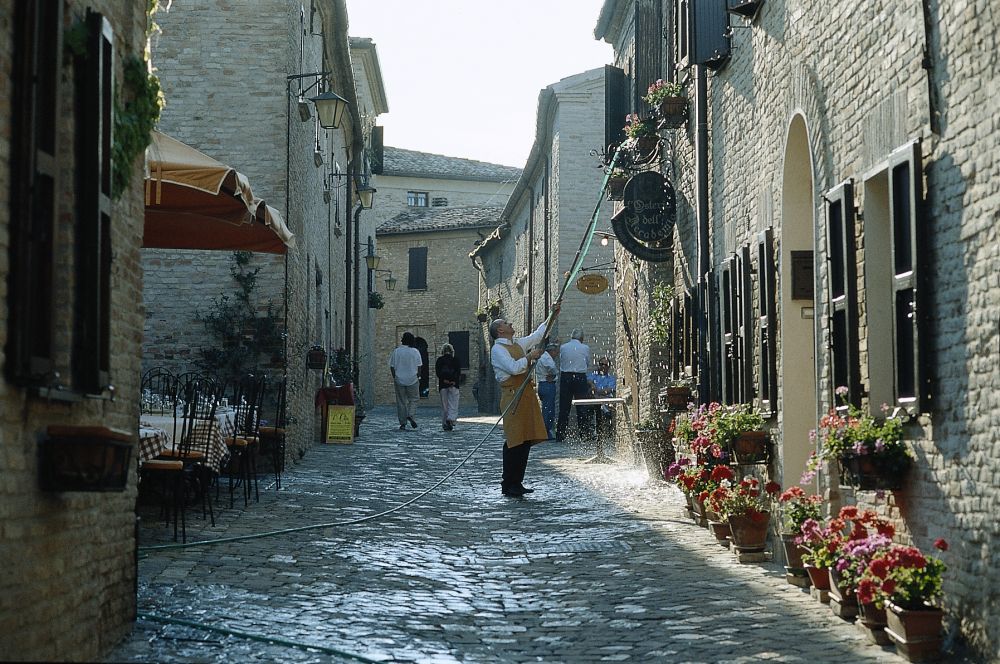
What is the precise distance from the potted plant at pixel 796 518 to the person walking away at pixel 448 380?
14904 mm

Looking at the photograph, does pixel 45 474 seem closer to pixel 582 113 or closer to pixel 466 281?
pixel 582 113

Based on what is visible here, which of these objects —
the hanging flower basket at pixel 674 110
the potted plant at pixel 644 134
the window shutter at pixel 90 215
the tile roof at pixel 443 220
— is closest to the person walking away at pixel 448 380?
the potted plant at pixel 644 134

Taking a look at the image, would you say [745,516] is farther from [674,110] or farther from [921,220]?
[674,110]

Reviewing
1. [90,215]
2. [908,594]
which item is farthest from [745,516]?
[90,215]

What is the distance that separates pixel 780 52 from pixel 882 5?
2.51m

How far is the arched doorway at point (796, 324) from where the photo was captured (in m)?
9.21

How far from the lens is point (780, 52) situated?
31.2 ft

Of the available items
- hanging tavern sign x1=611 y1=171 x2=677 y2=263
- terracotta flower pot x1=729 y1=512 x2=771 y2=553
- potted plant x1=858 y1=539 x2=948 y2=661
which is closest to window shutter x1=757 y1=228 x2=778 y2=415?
terracotta flower pot x1=729 y1=512 x2=771 y2=553

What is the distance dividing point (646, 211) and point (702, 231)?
2016mm

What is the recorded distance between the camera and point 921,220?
6.27 meters

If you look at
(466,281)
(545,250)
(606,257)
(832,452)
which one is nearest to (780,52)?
(832,452)

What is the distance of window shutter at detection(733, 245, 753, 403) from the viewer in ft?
34.1

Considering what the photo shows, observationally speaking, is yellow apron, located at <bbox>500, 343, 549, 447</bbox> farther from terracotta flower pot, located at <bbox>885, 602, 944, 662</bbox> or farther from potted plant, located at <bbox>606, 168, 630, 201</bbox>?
terracotta flower pot, located at <bbox>885, 602, 944, 662</bbox>

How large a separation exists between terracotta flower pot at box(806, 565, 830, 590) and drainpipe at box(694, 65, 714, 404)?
199 inches
